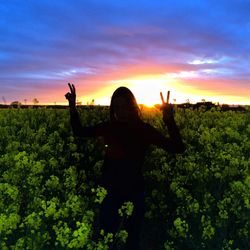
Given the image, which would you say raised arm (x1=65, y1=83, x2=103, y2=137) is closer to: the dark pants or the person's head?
the person's head

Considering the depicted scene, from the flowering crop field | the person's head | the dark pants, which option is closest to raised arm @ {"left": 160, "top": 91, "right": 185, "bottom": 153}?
the person's head

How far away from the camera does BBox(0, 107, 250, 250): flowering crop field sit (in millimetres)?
6043

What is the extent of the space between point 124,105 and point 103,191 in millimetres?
1001

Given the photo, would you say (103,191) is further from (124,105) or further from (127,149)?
(124,105)

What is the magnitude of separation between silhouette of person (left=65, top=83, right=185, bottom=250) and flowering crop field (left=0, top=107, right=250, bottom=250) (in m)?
0.24

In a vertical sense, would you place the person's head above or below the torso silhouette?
above

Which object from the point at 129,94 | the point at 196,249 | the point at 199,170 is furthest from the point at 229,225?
the point at 129,94

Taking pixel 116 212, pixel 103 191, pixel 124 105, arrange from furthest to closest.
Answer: pixel 116 212, pixel 124 105, pixel 103 191

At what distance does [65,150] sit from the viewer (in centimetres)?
1079

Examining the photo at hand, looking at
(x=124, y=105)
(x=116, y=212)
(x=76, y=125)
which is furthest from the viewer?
(x=76, y=125)

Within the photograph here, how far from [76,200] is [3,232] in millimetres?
839

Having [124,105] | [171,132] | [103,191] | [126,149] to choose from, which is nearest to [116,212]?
[103,191]

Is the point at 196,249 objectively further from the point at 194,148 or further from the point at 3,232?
the point at 194,148

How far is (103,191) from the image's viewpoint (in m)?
5.92
